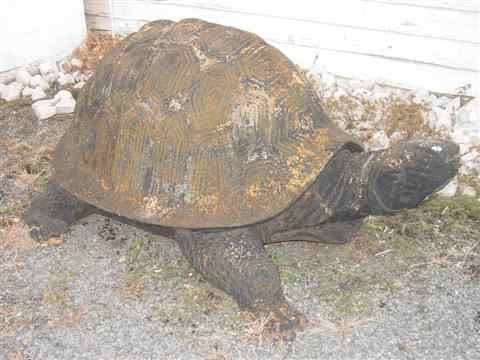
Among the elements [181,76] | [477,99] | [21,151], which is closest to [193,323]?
[181,76]

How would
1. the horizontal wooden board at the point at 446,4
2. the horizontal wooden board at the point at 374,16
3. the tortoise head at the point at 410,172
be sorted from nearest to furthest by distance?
Answer: the tortoise head at the point at 410,172
the horizontal wooden board at the point at 446,4
the horizontal wooden board at the point at 374,16

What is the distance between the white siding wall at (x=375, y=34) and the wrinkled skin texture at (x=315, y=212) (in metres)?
2.28

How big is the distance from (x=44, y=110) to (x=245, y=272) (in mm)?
2890

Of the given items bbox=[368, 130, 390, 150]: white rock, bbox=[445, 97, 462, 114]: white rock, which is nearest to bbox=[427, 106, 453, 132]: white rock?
bbox=[445, 97, 462, 114]: white rock

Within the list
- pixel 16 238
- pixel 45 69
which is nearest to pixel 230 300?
pixel 16 238

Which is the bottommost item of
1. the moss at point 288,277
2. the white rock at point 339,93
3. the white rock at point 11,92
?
the white rock at point 11,92

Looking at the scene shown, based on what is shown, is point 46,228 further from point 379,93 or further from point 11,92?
point 379,93

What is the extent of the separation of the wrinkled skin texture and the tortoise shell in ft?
0.55

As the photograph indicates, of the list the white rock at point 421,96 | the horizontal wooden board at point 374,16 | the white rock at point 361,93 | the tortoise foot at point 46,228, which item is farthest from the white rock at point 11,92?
the white rock at point 421,96

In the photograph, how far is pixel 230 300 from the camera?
294 cm

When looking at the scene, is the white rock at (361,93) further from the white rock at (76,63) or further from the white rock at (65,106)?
the white rock at (76,63)

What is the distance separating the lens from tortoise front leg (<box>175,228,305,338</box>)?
2729 mm

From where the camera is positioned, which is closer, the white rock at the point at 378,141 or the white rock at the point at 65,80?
the white rock at the point at 378,141

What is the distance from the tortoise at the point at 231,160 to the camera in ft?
8.80
